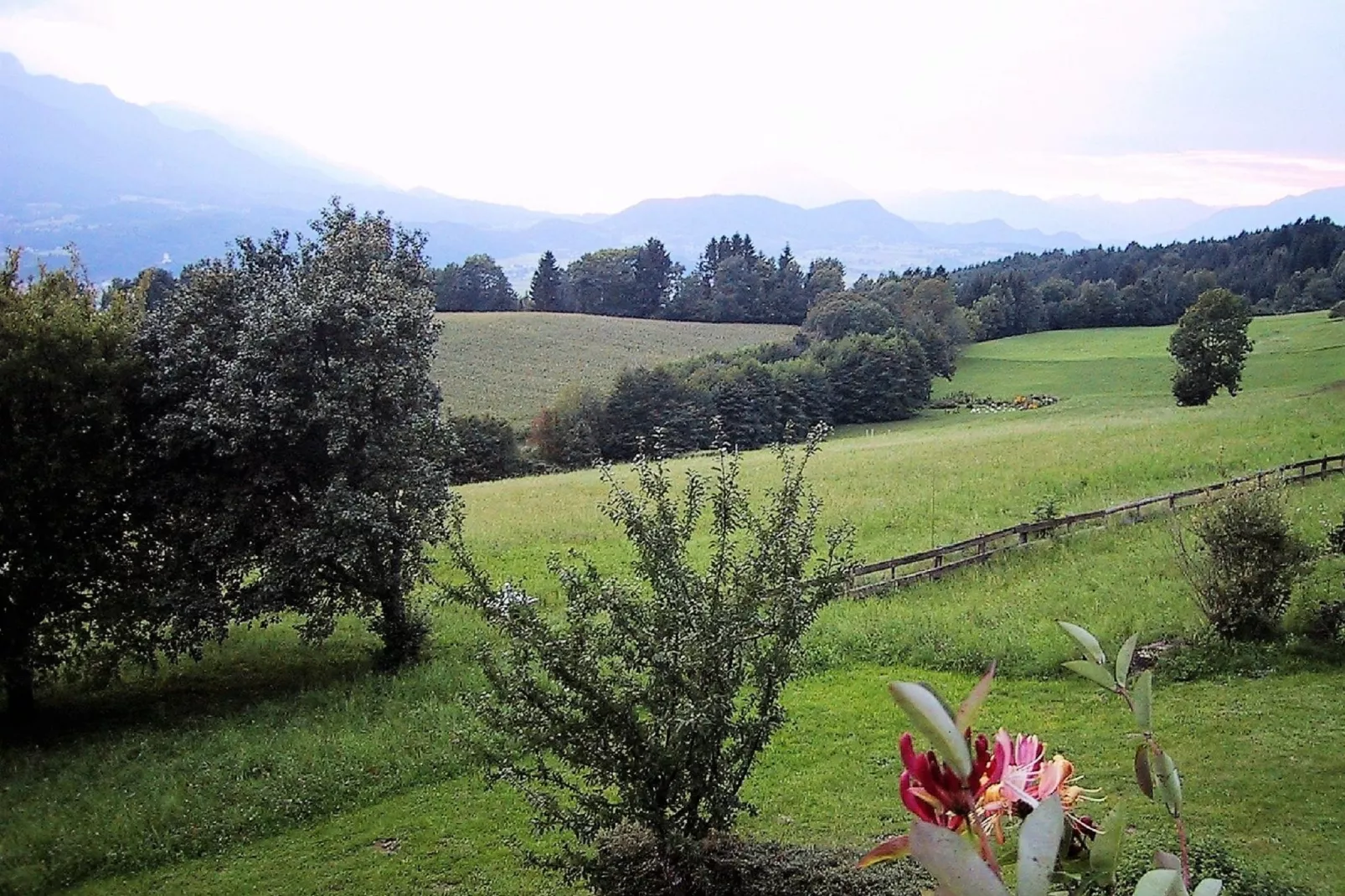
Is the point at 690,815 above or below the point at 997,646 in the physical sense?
above

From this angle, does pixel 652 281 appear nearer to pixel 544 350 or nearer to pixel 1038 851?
pixel 544 350

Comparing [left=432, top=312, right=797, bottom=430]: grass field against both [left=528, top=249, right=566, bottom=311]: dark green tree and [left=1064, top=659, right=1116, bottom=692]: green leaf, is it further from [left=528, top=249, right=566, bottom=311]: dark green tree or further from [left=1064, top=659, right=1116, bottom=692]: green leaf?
[left=1064, top=659, right=1116, bottom=692]: green leaf

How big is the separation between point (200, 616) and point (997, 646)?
42.6ft

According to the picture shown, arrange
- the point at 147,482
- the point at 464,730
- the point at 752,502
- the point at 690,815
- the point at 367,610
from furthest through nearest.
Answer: the point at 752,502 < the point at 367,610 < the point at 147,482 < the point at 464,730 < the point at 690,815

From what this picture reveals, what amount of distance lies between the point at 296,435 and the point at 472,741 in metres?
6.92

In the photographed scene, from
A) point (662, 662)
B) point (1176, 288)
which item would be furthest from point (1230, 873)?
point (1176, 288)

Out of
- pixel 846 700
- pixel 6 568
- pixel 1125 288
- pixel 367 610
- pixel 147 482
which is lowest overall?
pixel 846 700

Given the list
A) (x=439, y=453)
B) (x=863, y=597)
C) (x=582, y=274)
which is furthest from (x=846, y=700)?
(x=582, y=274)

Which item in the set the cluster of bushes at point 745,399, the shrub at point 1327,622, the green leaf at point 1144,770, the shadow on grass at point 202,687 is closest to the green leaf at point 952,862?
the green leaf at point 1144,770

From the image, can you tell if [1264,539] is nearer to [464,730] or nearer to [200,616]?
[464,730]

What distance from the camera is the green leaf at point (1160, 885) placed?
1.20 meters

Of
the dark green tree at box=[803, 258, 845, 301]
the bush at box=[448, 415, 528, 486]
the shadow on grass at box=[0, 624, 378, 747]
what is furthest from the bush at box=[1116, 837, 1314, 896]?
the dark green tree at box=[803, 258, 845, 301]

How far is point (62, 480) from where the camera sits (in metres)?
14.1

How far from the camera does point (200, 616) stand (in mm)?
14781
